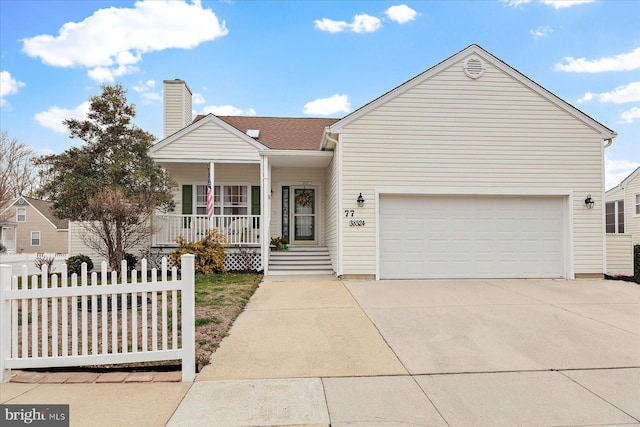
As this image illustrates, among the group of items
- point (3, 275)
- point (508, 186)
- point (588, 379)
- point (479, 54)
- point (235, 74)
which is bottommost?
point (588, 379)

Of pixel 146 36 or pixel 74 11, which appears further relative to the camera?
pixel 146 36

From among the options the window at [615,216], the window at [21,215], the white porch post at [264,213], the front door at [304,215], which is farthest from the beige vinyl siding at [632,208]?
the window at [21,215]

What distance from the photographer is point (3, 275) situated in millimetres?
3674

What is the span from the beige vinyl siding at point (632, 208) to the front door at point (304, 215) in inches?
555

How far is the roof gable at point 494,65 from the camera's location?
31.9 feet

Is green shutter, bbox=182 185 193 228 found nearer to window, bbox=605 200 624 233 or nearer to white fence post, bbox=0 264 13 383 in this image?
white fence post, bbox=0 264 13 383

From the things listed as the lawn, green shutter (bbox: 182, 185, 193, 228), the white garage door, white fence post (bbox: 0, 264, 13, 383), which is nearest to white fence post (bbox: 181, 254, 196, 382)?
the lawn

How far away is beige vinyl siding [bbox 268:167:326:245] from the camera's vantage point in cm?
1318

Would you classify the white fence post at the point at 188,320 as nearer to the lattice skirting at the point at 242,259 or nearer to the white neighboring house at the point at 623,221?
the lattice skirting at the point at 242,259

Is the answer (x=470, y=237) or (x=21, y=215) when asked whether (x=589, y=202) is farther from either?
(x=21, y=215)

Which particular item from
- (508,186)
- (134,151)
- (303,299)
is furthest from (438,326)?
(134,151)

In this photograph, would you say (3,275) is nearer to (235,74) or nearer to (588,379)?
(588,379)

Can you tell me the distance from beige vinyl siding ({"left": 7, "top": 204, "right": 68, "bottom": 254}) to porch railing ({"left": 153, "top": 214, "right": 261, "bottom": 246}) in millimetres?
24587

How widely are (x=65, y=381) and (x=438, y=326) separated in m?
4.58
